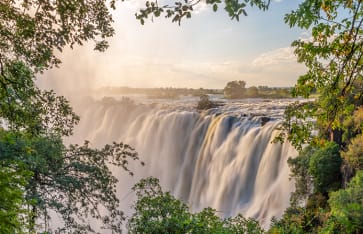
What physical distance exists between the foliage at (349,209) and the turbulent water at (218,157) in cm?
305

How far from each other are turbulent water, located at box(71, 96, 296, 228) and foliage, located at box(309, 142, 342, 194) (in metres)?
2.74

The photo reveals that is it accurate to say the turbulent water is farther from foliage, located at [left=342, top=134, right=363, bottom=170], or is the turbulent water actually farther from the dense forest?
the dense forest

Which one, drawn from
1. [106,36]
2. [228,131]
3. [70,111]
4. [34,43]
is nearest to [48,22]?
[34,43]

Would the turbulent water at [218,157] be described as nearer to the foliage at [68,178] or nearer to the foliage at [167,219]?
the foliage at [167,219]

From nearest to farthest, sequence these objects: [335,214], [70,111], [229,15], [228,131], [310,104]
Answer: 1. [229,15]
2. [310,104]
3. [70,111]
4. [335,214]
5. [228,131]

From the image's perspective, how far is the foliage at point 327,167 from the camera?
12.2 metres

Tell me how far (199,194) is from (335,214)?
14.0 m

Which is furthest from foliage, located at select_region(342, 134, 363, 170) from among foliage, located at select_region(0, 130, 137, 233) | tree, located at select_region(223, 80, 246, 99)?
tree, located at select_region(223, 80, 246, 99)

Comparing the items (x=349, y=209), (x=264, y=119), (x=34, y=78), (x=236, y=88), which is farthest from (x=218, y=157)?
(x=236, y=88)

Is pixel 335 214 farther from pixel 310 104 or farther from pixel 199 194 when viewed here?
pixel 199 194

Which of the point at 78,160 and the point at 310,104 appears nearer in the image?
the point at 310,104

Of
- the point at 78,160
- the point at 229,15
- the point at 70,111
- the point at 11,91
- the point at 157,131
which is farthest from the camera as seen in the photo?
the point at 157,131

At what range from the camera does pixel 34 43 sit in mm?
4484

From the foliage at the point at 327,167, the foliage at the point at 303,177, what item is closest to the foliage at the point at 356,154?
the foliage at the point at 327,167
